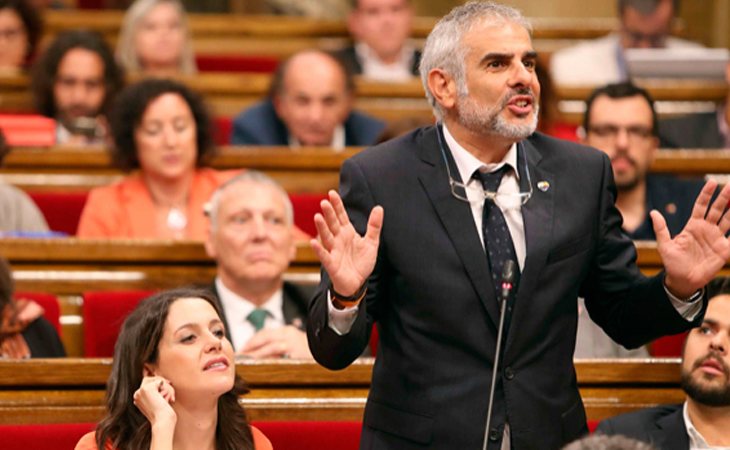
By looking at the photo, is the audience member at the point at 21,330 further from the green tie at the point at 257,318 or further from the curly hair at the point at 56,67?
the curly hair at the point at 56,67

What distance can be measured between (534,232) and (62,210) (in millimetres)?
1446

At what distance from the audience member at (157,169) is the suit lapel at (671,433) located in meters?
1.07

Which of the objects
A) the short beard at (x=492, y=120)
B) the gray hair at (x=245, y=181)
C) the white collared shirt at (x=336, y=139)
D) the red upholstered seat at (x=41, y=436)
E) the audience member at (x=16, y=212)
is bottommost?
the red upholstered seat at (x=41, y=436)

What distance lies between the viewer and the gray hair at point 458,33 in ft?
4.55

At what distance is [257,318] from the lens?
2.10 m

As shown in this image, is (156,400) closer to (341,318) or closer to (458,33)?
(341,318)

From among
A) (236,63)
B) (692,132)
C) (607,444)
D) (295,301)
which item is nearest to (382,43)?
(236,63)

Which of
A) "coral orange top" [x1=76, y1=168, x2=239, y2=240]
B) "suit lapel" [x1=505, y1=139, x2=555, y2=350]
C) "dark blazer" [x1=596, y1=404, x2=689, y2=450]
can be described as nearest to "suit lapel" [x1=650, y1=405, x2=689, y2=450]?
"dark blazer" [x1=596, y1=404, x2=689, y2=450]

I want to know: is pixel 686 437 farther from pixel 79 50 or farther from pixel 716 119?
pixel 79 50

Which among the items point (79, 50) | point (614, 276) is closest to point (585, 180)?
point (614, 276)

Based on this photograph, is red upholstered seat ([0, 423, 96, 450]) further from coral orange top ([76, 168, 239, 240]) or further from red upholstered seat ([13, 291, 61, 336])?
coral orange top ([76, 168, 239, 240])

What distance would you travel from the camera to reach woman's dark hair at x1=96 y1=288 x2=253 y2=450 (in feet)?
5.01

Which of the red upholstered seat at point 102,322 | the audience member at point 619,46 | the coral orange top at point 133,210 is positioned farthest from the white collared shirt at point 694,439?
the audience member at point 619,46

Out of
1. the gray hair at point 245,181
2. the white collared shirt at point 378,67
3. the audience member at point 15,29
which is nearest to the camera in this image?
the gray hair at point 245,181
